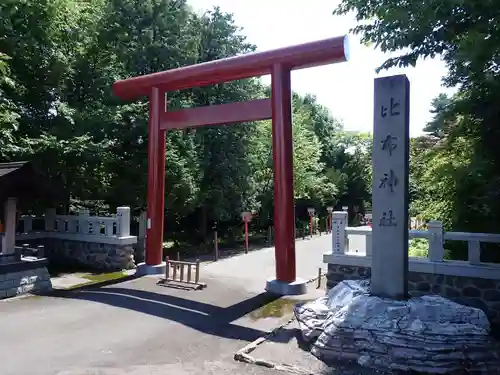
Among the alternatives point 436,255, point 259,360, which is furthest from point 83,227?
point 436,255

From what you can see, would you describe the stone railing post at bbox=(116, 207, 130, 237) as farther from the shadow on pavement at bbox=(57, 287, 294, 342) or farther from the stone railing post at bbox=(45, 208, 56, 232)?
the stone railing post at bbox=(45, 208, 56, 232)

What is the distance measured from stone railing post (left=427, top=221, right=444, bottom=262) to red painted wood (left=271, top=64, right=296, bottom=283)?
2.98m

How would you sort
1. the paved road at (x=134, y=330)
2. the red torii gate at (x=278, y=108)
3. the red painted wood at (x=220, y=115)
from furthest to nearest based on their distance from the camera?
the red painted wood at (x=220, y=115)
the red torii gate at (x=278, y=108)
the paved road at (x=134, y=330)

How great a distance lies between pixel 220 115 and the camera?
1073 cm

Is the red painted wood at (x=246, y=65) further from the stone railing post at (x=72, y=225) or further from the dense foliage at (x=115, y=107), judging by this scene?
the stone railing post at (x=72, y=225)

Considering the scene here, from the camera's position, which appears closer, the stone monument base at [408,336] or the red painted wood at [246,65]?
the stone monument base at [408,336]

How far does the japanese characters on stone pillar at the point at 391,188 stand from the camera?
670cm

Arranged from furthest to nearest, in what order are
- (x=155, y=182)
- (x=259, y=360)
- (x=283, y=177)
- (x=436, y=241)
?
(x=155, y=182)
(x=283, y=177)
(x=436, y=241)
(x=259, y=360)

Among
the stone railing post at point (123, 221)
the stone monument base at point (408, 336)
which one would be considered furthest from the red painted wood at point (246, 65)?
the stone monument base at point (408, 336)

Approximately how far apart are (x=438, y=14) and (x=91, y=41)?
12943mm

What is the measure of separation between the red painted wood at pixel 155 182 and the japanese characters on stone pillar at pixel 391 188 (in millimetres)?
6750

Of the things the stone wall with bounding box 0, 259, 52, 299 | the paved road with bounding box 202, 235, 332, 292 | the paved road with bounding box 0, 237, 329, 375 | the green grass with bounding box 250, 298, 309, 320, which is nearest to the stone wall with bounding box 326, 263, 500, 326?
the green grass with bounding box 250, 298, 309, 320

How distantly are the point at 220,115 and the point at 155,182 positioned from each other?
2832 mm

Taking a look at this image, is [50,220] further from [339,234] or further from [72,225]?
[339,234]
